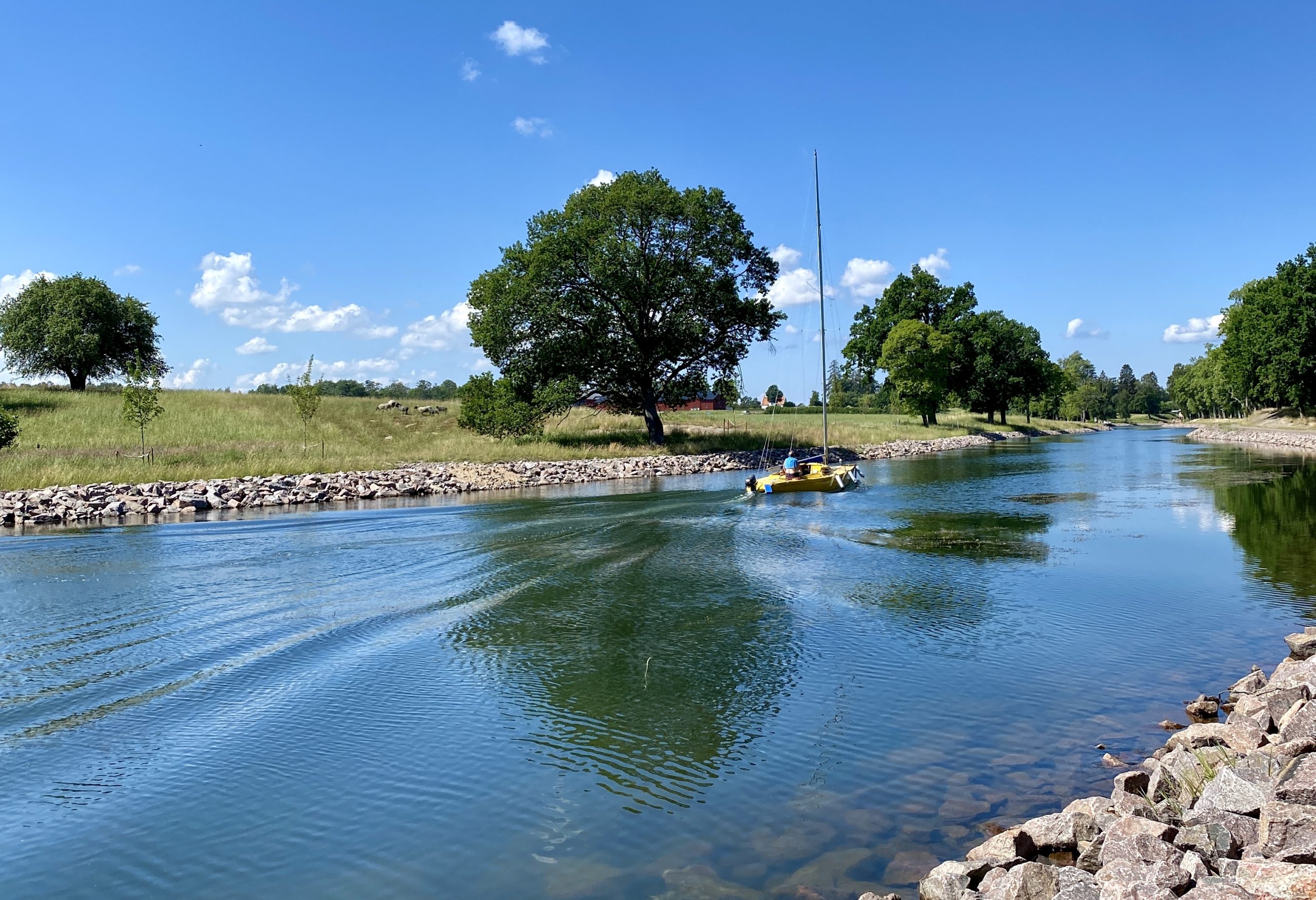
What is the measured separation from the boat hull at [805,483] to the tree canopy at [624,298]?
1959 cm

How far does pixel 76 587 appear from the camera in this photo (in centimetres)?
1720

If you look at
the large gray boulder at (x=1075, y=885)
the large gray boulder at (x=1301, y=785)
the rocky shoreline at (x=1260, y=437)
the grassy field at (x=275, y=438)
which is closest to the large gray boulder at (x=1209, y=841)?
the large gray boulder at (x=1301, y=785)

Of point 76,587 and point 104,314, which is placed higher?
point 104,314

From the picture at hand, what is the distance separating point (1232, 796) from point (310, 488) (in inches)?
1391

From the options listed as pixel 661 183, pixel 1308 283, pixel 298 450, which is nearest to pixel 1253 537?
pixel 661 183

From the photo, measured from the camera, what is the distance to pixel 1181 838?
6.09m

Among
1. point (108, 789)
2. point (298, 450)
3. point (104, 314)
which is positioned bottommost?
point (108, 789)

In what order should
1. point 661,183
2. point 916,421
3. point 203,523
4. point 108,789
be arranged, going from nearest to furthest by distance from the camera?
point 108,789, point 203,523, point 661,183, point 916,421

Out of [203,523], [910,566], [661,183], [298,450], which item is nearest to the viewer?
[910,566]

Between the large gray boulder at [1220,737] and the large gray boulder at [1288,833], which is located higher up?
the large gray boulder at [1288,833]

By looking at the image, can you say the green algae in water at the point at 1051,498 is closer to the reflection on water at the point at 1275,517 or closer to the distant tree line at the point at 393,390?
the reflection on water at the point at 1275,517

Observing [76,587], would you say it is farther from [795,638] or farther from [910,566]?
[910,566]

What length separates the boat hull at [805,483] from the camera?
112 feet

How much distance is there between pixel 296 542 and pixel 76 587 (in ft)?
20.1
